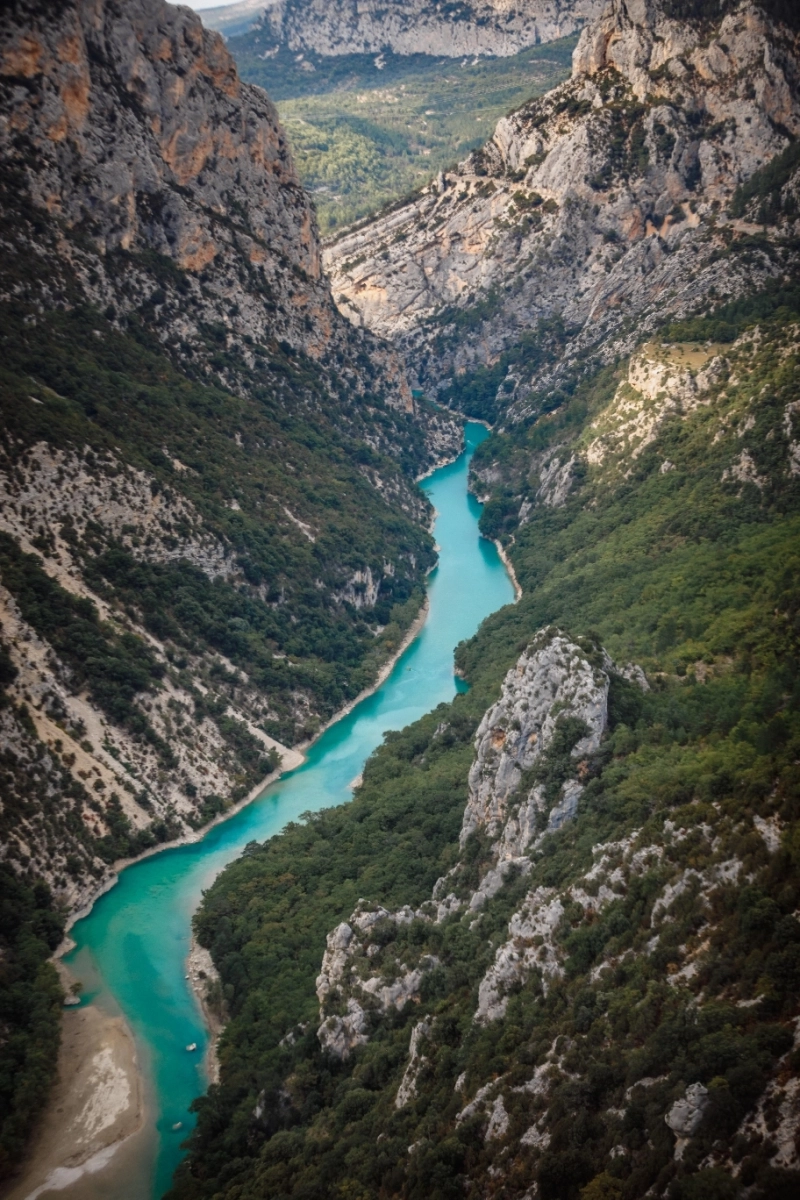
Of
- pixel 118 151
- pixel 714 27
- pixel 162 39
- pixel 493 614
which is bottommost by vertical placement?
pixel 493 614

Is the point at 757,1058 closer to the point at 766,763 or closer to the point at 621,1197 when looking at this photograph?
the point at 621,1197

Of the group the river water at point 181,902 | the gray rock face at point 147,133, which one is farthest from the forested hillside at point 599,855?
the gray rock face at point 147,133

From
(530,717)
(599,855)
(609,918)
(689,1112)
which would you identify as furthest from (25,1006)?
(689,1112)

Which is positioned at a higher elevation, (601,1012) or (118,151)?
(118,151)

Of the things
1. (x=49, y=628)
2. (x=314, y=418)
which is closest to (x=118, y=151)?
(x=314, y=418)

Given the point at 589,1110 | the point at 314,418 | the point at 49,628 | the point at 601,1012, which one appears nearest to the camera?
the point at 589,1110

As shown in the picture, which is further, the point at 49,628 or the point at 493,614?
the point at 493,614

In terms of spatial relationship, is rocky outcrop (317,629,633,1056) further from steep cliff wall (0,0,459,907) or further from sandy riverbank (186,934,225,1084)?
steep cliff wall (0,0,459,907)
